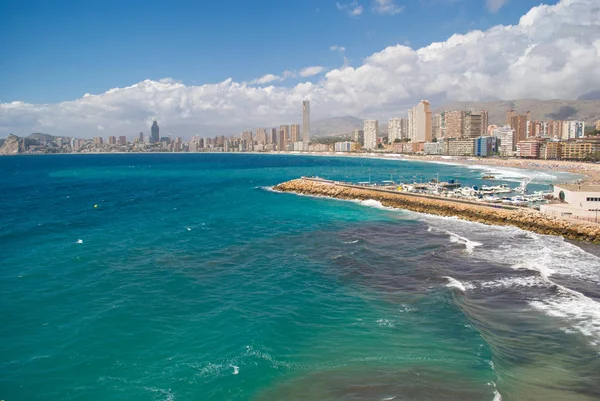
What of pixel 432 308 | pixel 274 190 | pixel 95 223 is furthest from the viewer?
pixel 274 190

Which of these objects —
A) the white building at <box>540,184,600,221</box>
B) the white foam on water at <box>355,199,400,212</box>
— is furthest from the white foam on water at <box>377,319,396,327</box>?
the white foam on water at <box>355,199,400,212</box>

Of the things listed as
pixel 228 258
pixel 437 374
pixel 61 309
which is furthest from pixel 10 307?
pixel 437 374

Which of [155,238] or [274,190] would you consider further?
[274,190]

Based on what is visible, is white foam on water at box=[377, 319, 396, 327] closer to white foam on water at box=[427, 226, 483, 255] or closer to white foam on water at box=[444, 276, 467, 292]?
white foam on water at box=[444, 276, 467, 292]

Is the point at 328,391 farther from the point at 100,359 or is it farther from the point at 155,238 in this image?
the point at 155,238

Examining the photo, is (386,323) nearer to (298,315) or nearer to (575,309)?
(298,315)

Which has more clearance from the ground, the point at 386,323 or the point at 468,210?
the point at 468,210

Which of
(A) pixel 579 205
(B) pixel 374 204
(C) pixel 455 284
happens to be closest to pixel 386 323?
(C) pixel 455 284
